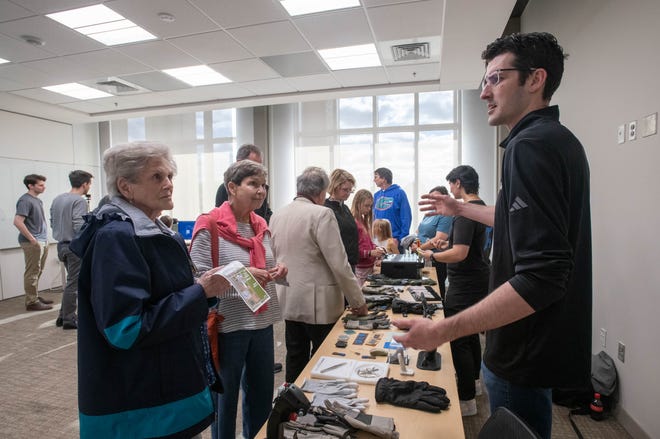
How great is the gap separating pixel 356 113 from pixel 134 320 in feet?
20.8

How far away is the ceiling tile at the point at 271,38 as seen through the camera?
379 cm

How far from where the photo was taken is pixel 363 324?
81.4 inches

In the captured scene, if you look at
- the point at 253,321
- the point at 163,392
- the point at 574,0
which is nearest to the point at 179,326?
the point at 163,392

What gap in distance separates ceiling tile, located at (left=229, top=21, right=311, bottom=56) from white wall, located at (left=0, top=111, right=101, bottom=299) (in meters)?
4.60

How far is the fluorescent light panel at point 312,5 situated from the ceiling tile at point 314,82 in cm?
158

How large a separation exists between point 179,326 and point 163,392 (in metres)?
0.21

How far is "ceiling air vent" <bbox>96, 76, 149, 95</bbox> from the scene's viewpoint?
523 cm

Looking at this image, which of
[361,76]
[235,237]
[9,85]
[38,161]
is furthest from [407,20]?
[38,161]

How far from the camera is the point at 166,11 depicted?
341 cm

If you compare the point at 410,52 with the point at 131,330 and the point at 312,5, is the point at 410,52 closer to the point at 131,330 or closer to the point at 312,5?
the point at 312,5

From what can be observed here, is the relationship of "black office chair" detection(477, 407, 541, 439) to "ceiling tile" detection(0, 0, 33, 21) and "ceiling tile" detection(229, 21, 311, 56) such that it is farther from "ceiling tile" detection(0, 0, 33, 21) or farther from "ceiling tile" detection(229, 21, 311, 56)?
"ceiling tile" detection(0, 0, 33, 21)

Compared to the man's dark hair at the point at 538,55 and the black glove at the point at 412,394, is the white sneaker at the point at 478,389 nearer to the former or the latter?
the black glove at the point at 412,394

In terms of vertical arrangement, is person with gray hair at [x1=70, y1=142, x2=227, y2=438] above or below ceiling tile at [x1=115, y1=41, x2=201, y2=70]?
below

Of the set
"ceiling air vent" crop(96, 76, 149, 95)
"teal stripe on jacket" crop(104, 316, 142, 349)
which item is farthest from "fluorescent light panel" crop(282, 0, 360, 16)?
"teal stripe on jacket" crop(104, 316, 142, 349)
